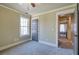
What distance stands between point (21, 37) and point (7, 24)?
1.54 m

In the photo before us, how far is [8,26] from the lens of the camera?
4.25 metres

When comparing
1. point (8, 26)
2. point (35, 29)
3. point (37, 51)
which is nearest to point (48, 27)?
point (35, 29)

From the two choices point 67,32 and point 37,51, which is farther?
point 67,32

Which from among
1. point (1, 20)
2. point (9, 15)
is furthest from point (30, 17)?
point (1, 20)

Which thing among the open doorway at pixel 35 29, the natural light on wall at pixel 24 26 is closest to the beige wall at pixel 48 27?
the open doorway at pixel 35 29

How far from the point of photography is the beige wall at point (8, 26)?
3876 millimetres

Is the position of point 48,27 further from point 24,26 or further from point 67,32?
point 67,32

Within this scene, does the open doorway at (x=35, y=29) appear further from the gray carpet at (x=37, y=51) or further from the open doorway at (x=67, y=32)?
the gray carpet at (x=37, y=51)

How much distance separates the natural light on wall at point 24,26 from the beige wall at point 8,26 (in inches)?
17.1

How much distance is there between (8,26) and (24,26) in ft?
5.53

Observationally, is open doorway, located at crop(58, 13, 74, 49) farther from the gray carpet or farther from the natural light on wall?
the natural light on wall

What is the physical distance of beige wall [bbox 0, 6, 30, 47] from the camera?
3.88m

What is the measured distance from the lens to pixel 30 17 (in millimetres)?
6484

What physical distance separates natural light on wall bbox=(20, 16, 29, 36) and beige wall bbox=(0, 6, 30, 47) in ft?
1.43
